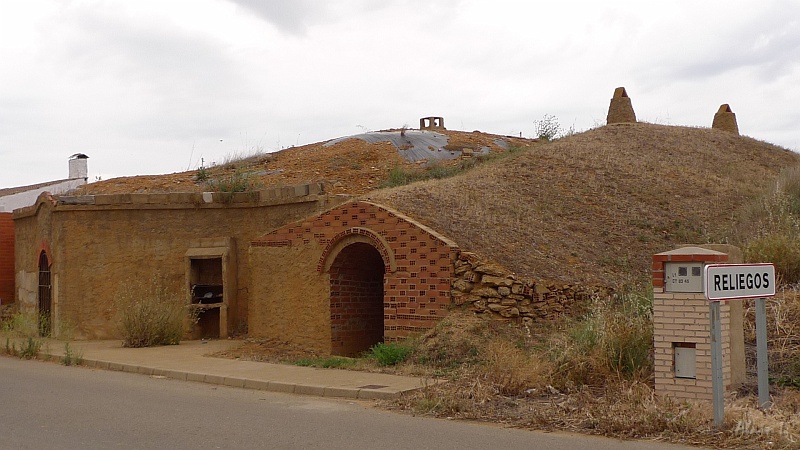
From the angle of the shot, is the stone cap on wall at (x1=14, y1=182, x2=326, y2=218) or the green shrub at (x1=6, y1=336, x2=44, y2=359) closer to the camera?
the green shrub at (x1=6, y1=336, x2=44, y2=359)

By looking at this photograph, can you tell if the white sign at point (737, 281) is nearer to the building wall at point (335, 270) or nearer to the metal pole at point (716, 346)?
the metal pole at point (716, 346)

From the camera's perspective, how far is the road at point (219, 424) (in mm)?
7812

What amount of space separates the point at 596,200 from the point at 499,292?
25.5ft

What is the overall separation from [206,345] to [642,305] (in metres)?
9.59

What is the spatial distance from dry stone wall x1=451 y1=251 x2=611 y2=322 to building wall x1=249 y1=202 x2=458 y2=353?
23cm

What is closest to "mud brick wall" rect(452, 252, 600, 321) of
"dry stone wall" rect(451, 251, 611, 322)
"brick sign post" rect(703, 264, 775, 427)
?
"dry stone wall" rect(451, 251, 611, 322)

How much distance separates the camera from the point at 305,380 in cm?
1198

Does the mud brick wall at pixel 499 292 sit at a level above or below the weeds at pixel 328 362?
above

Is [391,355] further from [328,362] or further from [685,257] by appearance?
[685,257]

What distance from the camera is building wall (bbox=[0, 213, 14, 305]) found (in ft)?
79.7

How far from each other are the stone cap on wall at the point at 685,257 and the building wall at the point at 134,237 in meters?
10.8

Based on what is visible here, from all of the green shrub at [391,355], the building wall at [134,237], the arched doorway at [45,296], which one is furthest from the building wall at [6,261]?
the green shrub at [391,355]

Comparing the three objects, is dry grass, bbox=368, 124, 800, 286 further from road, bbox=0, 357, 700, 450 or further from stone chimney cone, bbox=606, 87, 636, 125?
road, bbox=0, 357, 700, 450

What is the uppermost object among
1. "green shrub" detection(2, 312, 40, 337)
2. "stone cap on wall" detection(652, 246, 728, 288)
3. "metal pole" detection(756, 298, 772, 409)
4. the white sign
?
"stone cap on wall" detection(652, 246, 728, 288)
